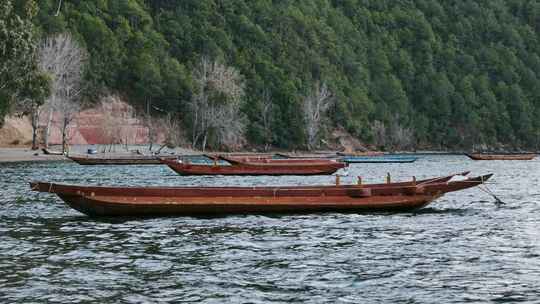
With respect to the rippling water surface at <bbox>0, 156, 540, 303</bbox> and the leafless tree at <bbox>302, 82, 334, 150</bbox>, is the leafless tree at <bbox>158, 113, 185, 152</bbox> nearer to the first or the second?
the leafless tree at <bbox>302, 82, 334, 150</bbox>

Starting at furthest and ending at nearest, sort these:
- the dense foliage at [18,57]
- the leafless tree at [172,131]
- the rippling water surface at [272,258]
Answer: the leafless tree at [172,131]
the dense foliage at [18,57]
the rippling water surface at [272,258]

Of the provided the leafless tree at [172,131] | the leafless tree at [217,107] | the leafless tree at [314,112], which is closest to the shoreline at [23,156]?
the leafless tree at [172,131]

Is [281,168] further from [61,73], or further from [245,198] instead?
→ [61,73]

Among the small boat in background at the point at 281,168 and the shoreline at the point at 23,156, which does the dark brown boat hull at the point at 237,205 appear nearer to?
the small boat in background at the point at 281,168

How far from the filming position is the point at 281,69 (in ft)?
509

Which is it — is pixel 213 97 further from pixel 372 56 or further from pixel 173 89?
pixel 372 56

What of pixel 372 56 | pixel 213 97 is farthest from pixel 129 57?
pixel 372 56

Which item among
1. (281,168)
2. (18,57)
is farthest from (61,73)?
(281,168)

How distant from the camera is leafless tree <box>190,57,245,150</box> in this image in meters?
128

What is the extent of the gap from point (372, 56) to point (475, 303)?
586ft

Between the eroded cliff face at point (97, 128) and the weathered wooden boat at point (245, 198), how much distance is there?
251 ft

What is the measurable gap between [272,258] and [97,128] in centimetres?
9956

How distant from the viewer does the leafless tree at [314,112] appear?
477ft

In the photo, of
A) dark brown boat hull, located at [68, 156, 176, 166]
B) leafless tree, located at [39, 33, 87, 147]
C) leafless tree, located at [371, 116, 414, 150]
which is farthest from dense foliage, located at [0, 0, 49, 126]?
leafless tree, located at [371, 116, 414, 150]
